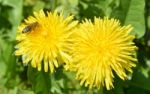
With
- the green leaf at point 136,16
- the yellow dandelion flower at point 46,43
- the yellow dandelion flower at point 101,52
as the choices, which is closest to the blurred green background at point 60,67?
the green leaf at point 136,16

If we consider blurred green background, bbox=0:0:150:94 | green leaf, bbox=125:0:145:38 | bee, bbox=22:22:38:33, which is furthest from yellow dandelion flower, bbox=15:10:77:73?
green leaf, bbox=125:0:145:38

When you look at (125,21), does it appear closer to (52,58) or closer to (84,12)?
(84,12)

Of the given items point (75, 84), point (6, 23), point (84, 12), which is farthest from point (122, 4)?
point (6, 23)

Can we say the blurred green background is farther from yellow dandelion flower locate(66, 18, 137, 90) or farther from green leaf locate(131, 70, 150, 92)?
yellow dandelion flower locate(66, 18, 137, 90)

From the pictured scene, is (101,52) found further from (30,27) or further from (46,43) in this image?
(30,27)

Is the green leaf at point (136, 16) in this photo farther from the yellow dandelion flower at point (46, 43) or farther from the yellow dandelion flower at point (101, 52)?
the yellow dandelion flower at point (46, 43)

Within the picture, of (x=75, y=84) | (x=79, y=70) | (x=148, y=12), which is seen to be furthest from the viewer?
(x=148, y=12)
